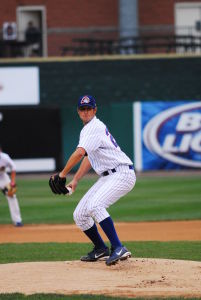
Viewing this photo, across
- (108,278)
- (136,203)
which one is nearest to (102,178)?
(108,278)

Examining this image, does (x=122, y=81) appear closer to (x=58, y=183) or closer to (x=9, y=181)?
(x=9, y=181)

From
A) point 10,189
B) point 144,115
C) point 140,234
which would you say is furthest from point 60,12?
point 140,234

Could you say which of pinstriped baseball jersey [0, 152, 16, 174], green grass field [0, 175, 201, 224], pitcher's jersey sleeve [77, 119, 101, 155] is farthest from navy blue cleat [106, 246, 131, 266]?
green grass field [0, 175, 201, 224]

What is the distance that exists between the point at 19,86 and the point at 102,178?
65.5 feet

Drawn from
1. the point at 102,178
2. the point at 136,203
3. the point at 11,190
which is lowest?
the point at 136,203

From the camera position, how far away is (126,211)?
19141 millimetres

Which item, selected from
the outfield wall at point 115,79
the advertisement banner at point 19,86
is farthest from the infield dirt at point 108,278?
the outfield wall at point 115,79

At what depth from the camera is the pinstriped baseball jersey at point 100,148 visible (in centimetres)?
930

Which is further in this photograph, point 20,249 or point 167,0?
point 167,0

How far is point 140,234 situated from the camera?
48.1ft

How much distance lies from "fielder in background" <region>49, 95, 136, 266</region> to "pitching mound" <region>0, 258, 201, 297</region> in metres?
0.27

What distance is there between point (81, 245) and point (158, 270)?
12.0ft

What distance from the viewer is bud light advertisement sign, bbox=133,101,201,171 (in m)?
28.8

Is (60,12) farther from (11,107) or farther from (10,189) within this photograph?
(10,189)
